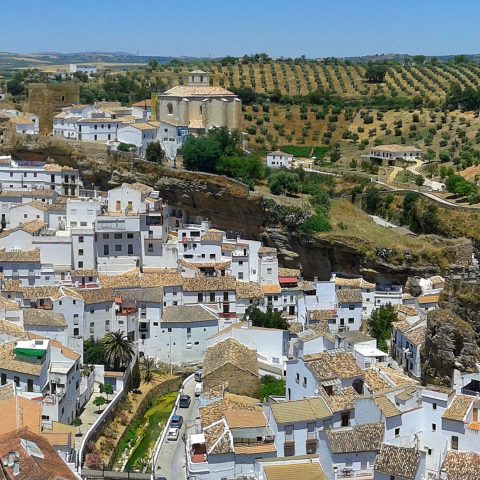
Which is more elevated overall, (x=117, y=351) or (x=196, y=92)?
(x=196, y=92)

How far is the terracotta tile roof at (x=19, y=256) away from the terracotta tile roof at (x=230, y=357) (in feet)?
A: 23.8

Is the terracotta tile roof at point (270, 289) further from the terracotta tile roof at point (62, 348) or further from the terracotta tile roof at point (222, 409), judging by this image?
the terracotta tile roof at point (62, 348)

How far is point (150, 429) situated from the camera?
995 inches

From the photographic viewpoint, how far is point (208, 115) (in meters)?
43.6

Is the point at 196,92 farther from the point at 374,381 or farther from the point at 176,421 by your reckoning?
the point at 374,381

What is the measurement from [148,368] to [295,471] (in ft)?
31.1

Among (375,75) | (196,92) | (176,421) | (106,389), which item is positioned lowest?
(176,421)

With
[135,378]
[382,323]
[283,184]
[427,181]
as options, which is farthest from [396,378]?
[427,181]

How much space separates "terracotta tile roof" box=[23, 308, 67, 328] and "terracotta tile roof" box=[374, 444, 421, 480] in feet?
36.5

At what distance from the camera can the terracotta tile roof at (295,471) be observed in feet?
64.9

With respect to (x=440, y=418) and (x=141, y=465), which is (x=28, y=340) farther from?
(x=440, y=418)

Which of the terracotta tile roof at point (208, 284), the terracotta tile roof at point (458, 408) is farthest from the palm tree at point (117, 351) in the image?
the terracotta tile roof at point (458, 408)

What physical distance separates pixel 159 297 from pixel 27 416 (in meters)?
9.09

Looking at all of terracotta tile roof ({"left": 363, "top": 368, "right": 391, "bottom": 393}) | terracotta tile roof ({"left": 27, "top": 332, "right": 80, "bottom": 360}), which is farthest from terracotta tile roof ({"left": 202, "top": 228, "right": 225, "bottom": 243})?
terracotta tile roof ({"left": 363, "top": 368, "right": 391, "bottom": 393})
